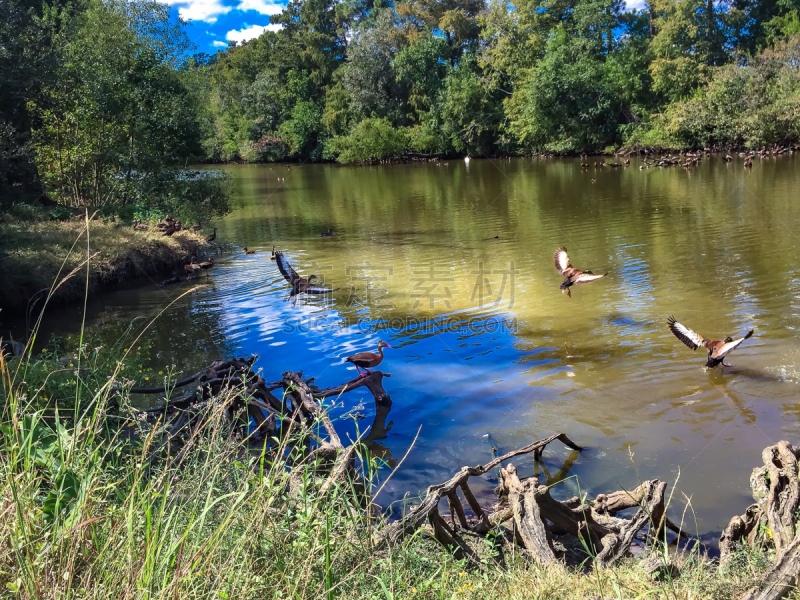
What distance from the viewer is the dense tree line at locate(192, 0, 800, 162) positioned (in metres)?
40.8

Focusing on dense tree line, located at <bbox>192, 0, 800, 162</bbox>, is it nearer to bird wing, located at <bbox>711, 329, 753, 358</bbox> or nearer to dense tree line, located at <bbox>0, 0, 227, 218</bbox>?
dense tree line, located at <bbox>0, 0, 227, 218</bbox>

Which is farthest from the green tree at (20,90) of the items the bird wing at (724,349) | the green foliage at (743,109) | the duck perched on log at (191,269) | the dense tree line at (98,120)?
the green foliage at (743,109)

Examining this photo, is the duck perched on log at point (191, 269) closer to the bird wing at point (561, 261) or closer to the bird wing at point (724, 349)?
the bird wing at point (561, 261)

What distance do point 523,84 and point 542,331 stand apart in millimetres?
48627

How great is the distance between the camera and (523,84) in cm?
5216

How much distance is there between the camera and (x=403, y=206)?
25.2 metres

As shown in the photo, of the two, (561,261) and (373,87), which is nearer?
(561,261)

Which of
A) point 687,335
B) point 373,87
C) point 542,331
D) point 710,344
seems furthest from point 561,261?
point 373,87

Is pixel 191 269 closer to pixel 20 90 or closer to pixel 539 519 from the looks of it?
pixel 20 90

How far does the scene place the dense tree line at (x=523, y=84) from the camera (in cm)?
4075

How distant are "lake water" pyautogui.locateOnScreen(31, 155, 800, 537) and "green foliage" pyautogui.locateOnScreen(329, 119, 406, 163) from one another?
1532 inches

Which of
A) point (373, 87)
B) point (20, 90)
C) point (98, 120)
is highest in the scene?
point (373, 87)

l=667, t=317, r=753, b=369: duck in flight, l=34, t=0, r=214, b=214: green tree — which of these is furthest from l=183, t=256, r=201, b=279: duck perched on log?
l=667, t=317, r=753, b=369: duck in flight

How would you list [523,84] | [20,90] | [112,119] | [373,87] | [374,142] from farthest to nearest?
[373,87] < [374,142] < [523,84] < [112,119] < [20,90]
